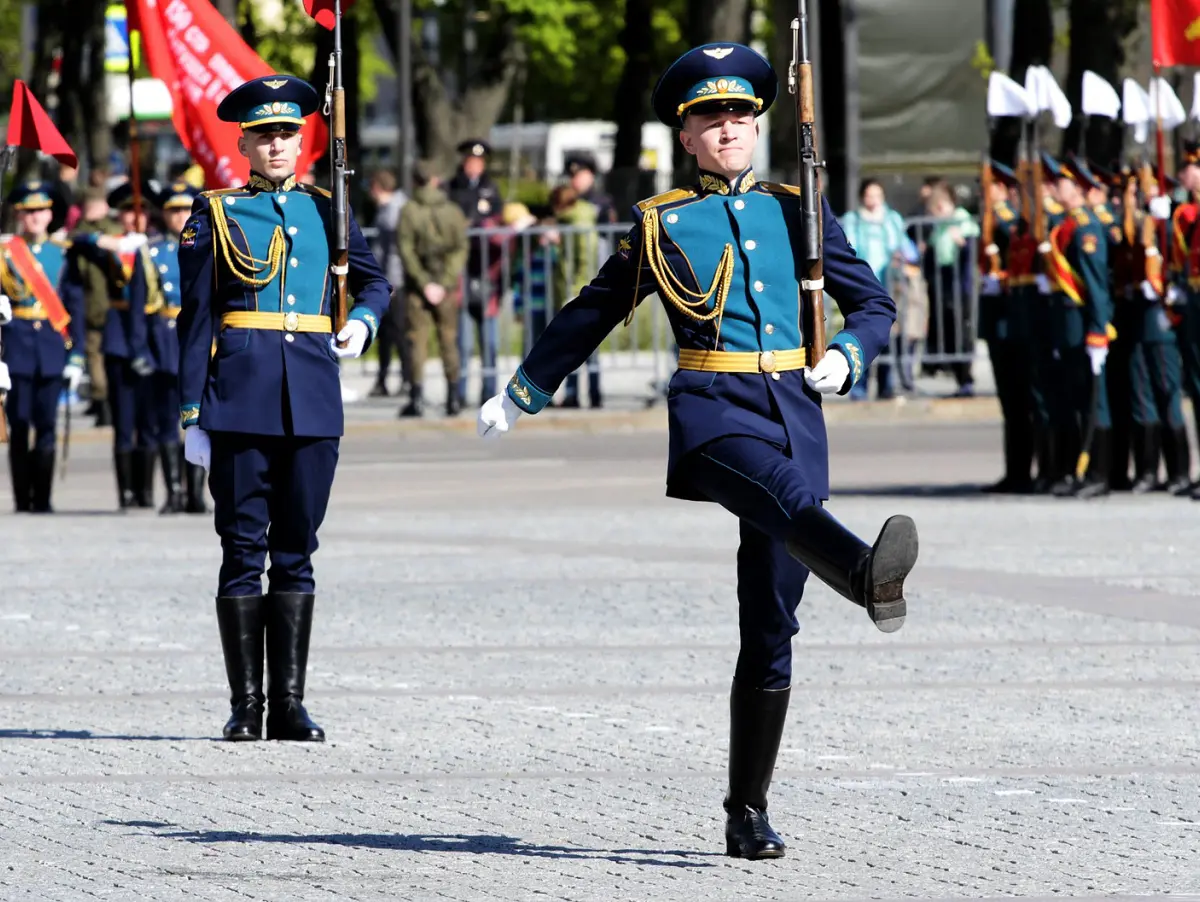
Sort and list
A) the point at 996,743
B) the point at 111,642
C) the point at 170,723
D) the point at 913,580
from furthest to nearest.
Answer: the point at 913,580 → the point at 111,642 → the point at 170,723 → the point at 996,743

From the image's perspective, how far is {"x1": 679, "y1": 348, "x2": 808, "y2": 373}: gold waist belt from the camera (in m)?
6.88

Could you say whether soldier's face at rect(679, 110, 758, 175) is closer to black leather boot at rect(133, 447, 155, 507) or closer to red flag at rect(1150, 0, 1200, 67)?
red flag at rect(1150, 0, 1200, 67)

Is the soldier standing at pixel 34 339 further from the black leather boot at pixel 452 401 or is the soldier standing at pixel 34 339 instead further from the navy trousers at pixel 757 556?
the navy trousers at pixel 757 556

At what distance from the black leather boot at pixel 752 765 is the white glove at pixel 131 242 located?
403 inches

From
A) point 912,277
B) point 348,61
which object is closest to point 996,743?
point 912,277

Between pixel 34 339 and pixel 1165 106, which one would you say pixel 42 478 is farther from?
pixel 1165 106

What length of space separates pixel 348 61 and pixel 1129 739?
34912mm

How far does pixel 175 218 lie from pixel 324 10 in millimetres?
Answer: 7300

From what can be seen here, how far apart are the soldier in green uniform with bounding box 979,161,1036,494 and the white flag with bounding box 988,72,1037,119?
0.37 metres

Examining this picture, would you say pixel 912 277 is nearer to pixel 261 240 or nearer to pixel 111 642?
pixel 111 642

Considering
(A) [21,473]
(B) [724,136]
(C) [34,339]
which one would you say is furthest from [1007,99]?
(B) [724,136]

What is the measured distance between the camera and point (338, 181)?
867cm

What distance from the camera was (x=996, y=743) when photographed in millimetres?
8500

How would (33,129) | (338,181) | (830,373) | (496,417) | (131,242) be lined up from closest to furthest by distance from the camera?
(830,373) < (496,417) < (338,181) < (33,129) < (131,242)
